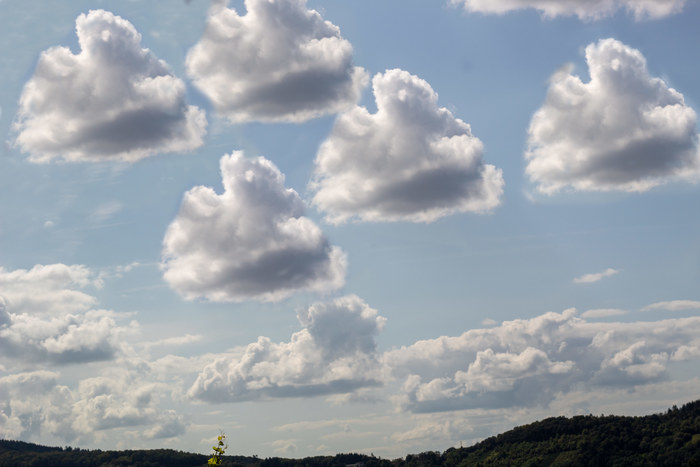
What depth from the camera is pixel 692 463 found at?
161000 millimetres

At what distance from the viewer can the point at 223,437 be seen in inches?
2227

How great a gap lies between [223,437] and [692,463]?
138 m

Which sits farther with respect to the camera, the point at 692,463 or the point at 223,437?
the point at 692,463
